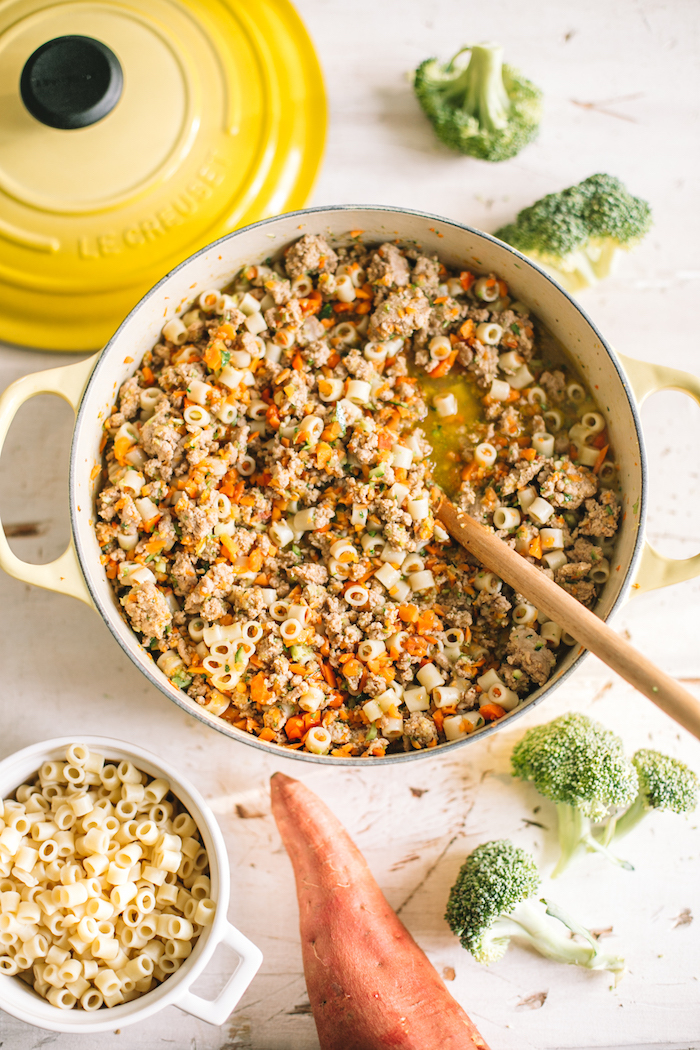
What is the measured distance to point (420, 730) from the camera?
154 centimetres

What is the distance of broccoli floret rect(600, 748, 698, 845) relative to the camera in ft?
5.50

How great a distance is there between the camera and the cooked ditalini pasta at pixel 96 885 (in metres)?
1.50

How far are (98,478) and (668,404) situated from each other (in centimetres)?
146

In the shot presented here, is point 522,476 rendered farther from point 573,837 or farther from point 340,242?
point 573,837

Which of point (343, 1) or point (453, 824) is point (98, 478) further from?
point (343, 1)

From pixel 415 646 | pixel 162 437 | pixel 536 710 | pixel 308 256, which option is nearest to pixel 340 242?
pixel 308 256

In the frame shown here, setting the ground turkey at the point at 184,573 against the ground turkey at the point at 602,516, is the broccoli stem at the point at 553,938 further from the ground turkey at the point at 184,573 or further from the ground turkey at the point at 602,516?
the ground turkey at the point at 184,573

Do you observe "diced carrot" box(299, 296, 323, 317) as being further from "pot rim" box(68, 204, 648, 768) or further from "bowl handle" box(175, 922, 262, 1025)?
"bowl handle" box(175, 922, 262, 1025)

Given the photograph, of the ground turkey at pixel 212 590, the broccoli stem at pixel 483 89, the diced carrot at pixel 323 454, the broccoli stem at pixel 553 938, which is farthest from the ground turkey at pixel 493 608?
the broccoli stem at pixel 483 89

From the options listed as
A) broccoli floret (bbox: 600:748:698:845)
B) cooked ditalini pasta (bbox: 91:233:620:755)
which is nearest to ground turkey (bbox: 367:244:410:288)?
cooked ditalini pasta (bbox: 91:233:620:755)

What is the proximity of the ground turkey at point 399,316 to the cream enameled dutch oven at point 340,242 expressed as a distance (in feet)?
0.52

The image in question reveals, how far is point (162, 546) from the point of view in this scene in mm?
1575

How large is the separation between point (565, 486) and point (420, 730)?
2.07ft

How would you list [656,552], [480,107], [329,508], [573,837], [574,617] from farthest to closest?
[480,107], [573,837], [329,508], [656,552], [574,617]
